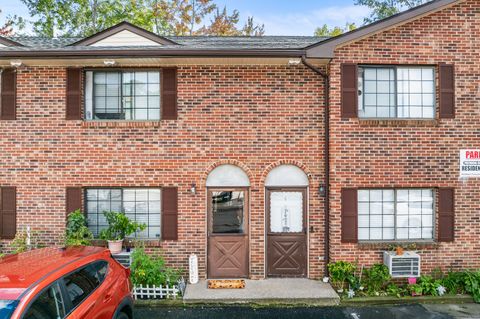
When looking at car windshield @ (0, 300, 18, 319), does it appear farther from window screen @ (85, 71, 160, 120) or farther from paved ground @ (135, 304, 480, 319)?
window screen @ (85, 71, 160, 120)

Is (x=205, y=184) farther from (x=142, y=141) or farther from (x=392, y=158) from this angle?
(x=392, y=158)

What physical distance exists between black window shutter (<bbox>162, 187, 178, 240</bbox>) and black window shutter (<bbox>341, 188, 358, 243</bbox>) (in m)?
3.80

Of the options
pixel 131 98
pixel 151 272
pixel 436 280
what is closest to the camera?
pixel 151 272

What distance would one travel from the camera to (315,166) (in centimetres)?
838

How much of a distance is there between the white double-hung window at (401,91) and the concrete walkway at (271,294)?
158 inches

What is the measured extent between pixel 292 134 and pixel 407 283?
13.7ft

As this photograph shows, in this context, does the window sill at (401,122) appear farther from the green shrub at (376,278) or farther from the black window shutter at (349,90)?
the green shrub at (376,278)

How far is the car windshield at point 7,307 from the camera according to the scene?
3.65 metres

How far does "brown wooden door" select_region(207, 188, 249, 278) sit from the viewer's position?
27.6 ft

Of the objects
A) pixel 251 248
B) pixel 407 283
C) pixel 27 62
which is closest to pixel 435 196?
pixel 407 283

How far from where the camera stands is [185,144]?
27.4ft

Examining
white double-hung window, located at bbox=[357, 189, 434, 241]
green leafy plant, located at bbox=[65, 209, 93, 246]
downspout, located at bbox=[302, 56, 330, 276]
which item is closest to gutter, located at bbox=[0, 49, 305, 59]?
downspout, located at bbox=[302, 56, 330, 276]

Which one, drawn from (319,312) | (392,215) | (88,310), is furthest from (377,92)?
(88,310)

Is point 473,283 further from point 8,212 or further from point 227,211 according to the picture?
point 8,212
